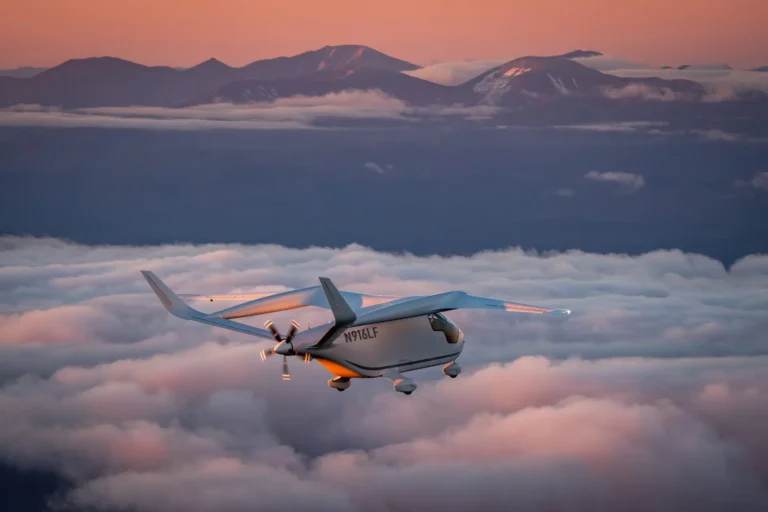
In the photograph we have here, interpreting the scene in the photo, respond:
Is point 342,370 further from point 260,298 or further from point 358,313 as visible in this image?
point 260,298

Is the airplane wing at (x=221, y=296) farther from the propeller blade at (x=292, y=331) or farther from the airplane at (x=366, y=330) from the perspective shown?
the propeller blade at (x=292, y=331)

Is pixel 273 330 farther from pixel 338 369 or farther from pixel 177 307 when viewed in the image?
pixel 177 307

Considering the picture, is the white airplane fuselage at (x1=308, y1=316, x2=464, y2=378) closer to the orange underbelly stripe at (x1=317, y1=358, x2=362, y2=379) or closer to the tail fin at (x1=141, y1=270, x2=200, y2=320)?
the orange underbelly stripe at (x1=317, y1=358, x2=362, y2=379)

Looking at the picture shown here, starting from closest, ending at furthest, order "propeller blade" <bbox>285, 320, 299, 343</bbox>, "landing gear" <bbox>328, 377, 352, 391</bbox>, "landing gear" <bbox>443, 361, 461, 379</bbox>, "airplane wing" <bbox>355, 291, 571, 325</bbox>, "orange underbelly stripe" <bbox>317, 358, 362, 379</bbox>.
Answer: "propeller blade" <bbox>285, 320, 299, 343</bbox> → "orange underbelly stripe" <bbox>317, 358, 362, 379</bbox> → "airplane wing" <bbox>355, 291, 571, 325</bbox> → "landing gear" <bbox>328, 377, 352, 391</bbox> → "landing gear" <bbox>443, 361, 461, 379</bbox>

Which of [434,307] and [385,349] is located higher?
[434,307]

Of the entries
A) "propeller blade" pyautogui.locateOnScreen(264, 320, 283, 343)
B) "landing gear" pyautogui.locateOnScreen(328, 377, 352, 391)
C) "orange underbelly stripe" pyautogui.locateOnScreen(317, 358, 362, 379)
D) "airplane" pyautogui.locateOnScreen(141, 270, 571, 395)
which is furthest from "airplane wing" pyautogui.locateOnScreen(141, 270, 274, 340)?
"landing gear" pyautogui.locateOnScreen(328, 377, 352, 391)

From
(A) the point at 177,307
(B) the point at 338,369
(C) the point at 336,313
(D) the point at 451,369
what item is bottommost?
(D) the point at 451,369

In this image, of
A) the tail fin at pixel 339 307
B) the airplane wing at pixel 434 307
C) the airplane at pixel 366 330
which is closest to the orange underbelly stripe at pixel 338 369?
the airplane at pixel 366 330

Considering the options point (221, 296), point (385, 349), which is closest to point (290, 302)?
point (221, 296)
